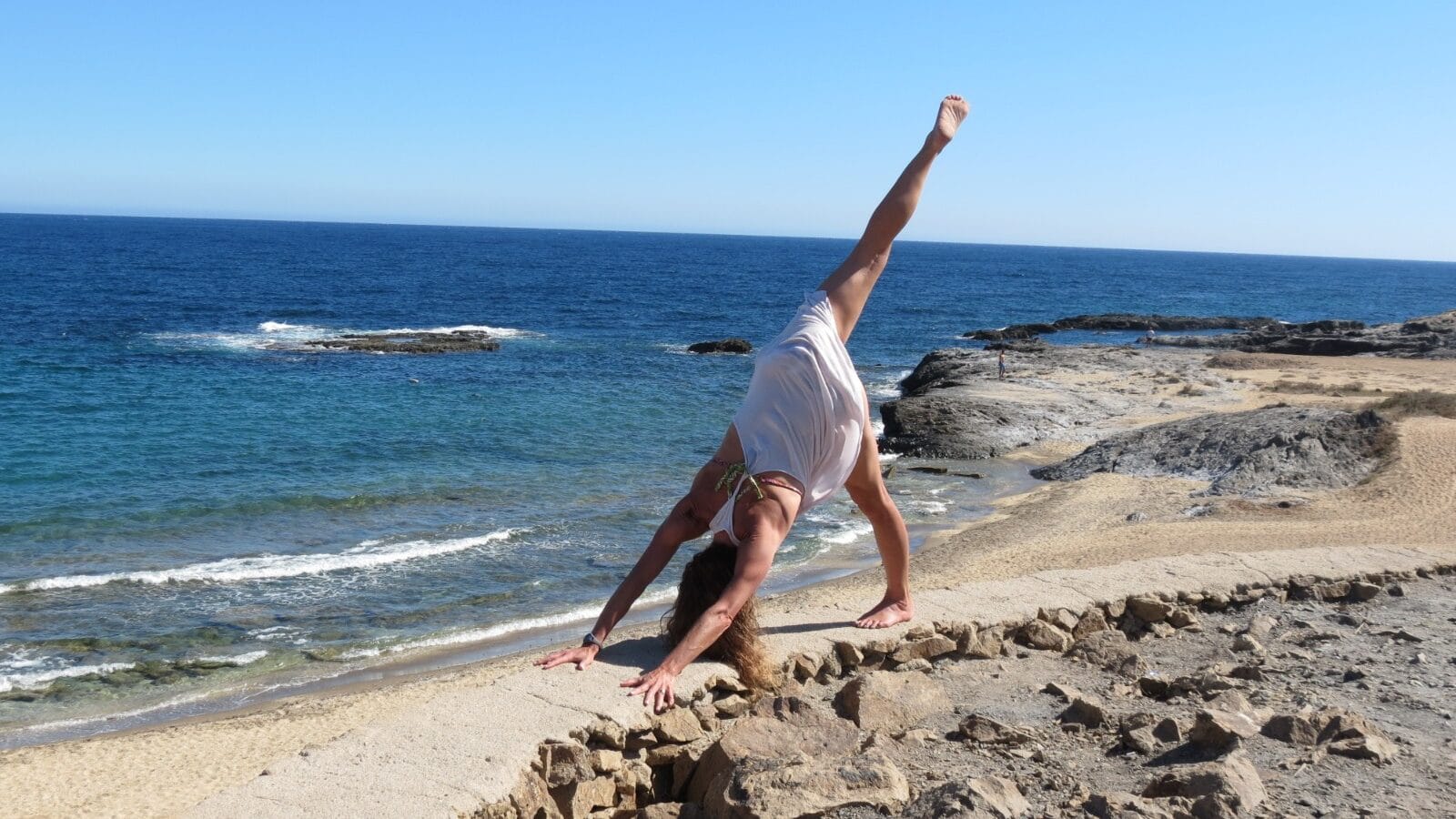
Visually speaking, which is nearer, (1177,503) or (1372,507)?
(1372,507)

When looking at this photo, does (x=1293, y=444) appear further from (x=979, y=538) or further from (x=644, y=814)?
(x=644, y=814)

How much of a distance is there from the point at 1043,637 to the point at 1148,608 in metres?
0.86

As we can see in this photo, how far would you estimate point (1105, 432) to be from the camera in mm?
24719

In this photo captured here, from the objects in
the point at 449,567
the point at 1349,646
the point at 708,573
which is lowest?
the point at 449,567

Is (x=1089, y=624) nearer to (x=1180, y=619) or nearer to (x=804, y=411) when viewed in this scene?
(x=1180, y=619)

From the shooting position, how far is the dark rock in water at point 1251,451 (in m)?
16.8

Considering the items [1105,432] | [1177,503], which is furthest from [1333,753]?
[1105,432]

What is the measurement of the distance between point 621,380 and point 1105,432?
1402cm

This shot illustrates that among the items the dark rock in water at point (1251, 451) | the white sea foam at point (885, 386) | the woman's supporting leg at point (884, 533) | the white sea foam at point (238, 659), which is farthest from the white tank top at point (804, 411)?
the white sea foam at point (885, 386)

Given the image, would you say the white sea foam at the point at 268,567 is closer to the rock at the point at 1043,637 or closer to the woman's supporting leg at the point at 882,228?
the rock at the point at 1043,637

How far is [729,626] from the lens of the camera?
4918mm

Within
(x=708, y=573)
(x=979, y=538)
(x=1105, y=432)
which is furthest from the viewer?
(x=1105, y=432)

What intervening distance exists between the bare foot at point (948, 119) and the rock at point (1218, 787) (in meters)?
2.76

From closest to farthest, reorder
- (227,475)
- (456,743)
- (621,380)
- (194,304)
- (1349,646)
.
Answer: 1. (456,743)
2. (1349,646)
3. (227,475)
4. (621,380)
5. (194,304)
